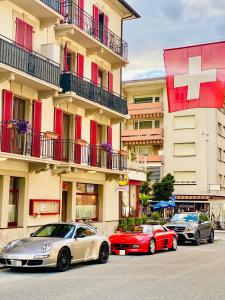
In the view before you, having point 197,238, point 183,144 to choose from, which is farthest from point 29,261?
point 183,144

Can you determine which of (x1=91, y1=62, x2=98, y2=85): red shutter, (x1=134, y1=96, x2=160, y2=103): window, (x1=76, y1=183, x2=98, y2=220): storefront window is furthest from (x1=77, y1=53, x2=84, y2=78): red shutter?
(x1=134, y1=96, x2=160, y2=103): window

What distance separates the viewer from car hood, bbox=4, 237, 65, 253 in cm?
1432

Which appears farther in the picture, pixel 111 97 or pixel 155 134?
pixel 155 134

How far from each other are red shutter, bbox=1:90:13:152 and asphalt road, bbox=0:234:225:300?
19.0ft

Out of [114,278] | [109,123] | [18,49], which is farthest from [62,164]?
[114,278]

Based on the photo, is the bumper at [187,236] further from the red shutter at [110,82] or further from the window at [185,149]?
the window at [185,149]

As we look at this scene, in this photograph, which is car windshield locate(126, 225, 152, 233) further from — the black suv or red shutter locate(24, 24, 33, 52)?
red shutter locate(24, 24, 33, 52)

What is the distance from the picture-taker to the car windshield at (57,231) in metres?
15.8

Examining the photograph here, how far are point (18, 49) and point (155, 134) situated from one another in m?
37.9

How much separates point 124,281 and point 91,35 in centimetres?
1672

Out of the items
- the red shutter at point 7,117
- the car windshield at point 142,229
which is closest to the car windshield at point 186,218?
the car windshield at point 142,229

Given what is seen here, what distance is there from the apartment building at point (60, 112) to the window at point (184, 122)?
25903 mm

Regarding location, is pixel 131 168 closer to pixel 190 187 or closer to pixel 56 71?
pixel 56 71

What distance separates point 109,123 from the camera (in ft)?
98.4
